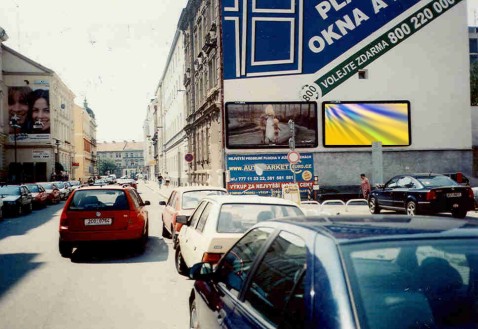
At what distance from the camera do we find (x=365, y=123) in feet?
91.6

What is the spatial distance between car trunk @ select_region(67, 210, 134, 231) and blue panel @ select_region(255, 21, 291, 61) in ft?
64.7

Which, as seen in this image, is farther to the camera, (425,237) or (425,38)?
(425,38)

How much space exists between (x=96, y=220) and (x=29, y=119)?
4964cm

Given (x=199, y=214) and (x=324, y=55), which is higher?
(x=324, y=55)

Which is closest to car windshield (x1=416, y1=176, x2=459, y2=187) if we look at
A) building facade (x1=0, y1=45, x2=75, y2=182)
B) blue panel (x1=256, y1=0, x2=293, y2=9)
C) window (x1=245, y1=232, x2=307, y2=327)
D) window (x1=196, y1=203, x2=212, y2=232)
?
window (x1=196, y1=203, x2=212, y2=232)

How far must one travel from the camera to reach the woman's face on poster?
176 ft

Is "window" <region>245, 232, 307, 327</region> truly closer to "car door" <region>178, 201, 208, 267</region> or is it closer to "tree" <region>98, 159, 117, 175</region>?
"car door" <region>178, 201, 208, 267</region>

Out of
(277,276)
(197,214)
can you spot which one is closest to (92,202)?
(197,214)

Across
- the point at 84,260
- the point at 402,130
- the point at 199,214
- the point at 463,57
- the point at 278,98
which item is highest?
the point at 463,57

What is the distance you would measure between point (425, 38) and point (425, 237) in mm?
29895

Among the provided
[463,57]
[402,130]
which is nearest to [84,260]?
[402,130]

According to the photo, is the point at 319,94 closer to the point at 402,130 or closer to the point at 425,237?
the point at 402,130

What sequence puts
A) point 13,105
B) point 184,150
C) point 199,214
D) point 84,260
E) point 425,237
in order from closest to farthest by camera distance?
1. point 425,237
2. point 199,214
3. point 84,260
4. point 184,150
5. point 13,105

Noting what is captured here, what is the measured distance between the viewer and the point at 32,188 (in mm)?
27141
